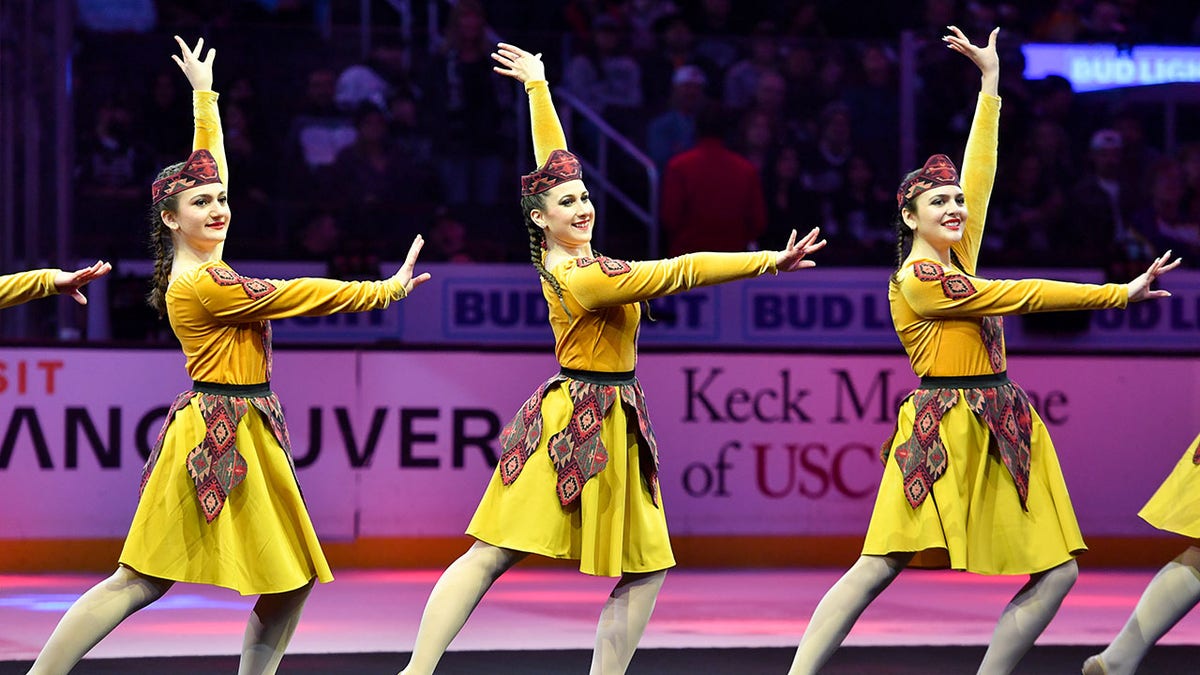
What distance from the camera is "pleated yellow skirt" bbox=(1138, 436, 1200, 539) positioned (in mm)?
5930

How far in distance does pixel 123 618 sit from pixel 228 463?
0.53 metres

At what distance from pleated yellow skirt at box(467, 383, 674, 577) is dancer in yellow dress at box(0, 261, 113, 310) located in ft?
4.24

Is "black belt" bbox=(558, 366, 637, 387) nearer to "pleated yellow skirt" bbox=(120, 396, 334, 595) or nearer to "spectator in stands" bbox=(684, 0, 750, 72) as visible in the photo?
"pleated yellow skirt" bbox=(120, 396, 334, 595)

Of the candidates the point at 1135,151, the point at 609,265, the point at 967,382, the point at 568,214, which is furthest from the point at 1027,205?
the point at 609,265

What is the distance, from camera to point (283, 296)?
202 inches

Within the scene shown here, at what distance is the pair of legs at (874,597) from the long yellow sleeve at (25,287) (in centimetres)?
238

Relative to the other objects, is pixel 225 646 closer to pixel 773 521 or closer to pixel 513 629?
pixel 513 629

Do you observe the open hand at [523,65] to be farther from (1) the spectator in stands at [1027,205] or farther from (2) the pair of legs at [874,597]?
(1) the spectator in stands at [1027,205]

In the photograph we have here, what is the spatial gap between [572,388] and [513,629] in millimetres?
2495

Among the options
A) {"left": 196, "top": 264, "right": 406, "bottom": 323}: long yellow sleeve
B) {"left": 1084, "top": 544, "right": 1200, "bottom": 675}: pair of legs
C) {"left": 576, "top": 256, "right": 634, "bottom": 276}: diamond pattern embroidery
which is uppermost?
{"left": 576, "top": 256, "right": 634, "bottom": 276}: diamond pattern embroidery

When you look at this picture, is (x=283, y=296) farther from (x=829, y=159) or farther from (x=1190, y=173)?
(x=1190, y=173)

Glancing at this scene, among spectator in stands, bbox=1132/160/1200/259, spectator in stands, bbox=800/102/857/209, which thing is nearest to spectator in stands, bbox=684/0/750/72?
spectator in stands, bbox=800/102/857/209

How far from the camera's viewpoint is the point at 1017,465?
5.59 m

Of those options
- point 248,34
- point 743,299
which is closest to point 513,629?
point 743,299
